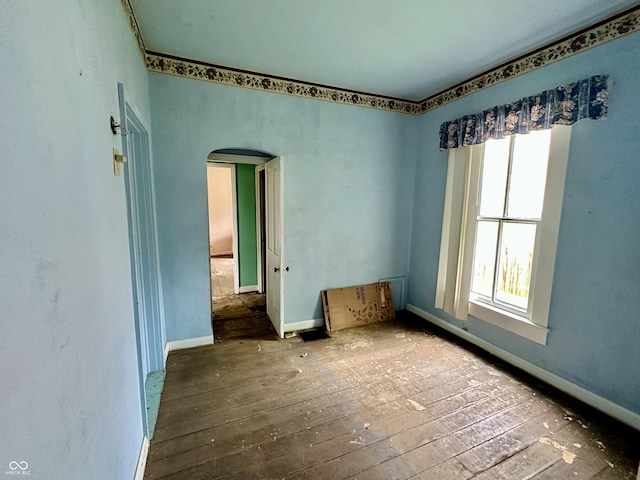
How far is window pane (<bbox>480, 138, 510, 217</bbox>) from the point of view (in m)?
2.80

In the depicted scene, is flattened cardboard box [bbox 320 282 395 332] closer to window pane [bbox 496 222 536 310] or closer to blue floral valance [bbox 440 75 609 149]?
window pane [bbox 496 222 536 310]

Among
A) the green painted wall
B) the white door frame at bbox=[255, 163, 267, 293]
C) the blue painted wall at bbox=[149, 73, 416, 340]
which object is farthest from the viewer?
the green painted wall

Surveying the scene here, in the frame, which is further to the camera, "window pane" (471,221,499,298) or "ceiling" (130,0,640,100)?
"window pane" (471,221,499,298)

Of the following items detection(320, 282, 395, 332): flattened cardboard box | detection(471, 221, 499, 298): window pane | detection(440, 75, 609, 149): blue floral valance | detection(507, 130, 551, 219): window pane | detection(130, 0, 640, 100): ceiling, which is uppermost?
detection(130, 0, 640, 100): ceiling

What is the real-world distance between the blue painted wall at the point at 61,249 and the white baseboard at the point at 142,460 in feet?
0.64

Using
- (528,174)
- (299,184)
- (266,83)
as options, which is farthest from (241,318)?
(528,174)

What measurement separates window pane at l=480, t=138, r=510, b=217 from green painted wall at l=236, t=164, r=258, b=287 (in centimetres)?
328

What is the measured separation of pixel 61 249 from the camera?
855 millimetres

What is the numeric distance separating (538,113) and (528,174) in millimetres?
513

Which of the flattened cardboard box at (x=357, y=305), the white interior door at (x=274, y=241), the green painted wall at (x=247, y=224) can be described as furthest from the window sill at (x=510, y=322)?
the green painted wall at (x=247, y=224)

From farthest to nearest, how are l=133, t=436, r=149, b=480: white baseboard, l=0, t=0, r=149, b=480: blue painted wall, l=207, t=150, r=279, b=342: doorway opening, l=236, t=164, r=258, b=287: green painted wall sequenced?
l=236, t=164, r=258, b=287: green painted wall
l=207, t=150, r=279, b=342: doorway opening
l=133, t=436, r=149, b=480: white baseboard
l=0, t=0, r=149, b=480: blue painted wall

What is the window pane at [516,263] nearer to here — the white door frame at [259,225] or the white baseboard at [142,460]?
the white door frame at [259,225]

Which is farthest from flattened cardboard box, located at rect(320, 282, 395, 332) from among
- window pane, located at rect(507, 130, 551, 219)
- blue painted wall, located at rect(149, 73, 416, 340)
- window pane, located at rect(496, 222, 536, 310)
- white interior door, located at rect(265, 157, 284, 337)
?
window pane, located at rect(507, 130, 551, 219)

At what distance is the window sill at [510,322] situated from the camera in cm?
248
